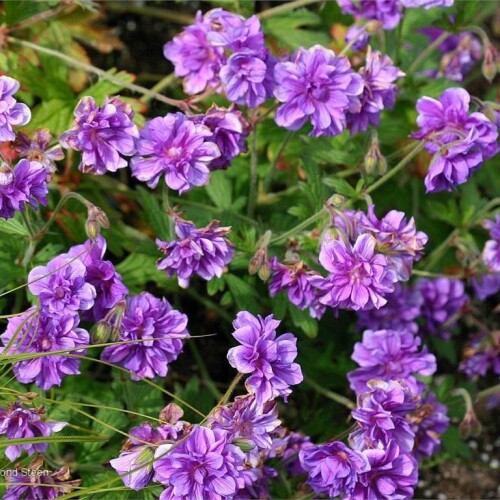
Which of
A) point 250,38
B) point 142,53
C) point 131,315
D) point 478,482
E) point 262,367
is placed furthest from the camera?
point 142,53

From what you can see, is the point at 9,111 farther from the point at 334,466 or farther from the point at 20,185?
the point at 334,466

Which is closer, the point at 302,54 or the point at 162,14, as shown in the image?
the point at 302,54

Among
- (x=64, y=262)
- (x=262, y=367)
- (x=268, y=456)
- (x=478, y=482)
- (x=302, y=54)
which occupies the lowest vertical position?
(x=478, y=482)

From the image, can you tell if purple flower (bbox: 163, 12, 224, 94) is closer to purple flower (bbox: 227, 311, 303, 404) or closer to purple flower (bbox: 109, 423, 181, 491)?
purple flower (bbox: 227, 311, 303, 404)

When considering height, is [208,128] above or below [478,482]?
above

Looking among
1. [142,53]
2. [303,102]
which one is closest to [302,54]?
[303,102]

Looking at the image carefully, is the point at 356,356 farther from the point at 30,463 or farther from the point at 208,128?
the point at 30,463
